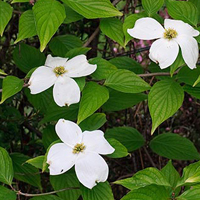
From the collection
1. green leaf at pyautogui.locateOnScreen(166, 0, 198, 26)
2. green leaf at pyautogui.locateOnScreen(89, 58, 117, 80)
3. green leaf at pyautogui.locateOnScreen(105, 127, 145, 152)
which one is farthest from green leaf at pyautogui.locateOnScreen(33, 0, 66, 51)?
green leaf at pyautogui.locateOnScreen(105, 127, 145, 152)

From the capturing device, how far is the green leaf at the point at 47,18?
899 millimetres

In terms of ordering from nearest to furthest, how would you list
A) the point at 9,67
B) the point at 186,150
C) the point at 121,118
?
1. the point at 186,150
2. the point at 9,67
3. the point at 121,118

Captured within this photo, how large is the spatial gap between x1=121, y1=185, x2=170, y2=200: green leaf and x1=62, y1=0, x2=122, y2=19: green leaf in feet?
1.18

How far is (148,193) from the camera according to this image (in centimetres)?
79

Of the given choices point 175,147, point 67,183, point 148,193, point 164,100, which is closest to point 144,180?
point 148,193

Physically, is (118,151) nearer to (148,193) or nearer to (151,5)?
(148,193)

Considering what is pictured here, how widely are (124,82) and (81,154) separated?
0.18m

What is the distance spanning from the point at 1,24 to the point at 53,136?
335 mm

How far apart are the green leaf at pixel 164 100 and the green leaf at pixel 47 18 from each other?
237 mm

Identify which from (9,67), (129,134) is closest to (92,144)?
(129,134)

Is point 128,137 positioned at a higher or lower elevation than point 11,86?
lower

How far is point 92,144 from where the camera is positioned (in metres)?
0.89

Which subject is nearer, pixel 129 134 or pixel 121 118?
pixel 129 134

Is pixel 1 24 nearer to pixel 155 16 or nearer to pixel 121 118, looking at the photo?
pixel 155 16
